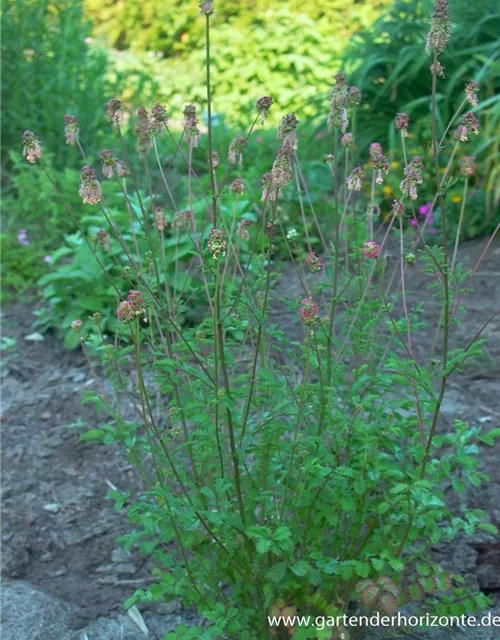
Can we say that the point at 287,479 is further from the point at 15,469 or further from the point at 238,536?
the point at 15,469

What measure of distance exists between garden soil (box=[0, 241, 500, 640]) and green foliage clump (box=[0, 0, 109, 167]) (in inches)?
80.3

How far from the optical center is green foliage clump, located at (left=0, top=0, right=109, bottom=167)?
5367mm

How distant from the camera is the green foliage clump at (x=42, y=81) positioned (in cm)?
537

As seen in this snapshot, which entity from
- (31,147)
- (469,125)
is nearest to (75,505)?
(31,147)

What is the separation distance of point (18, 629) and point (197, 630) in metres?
0.65

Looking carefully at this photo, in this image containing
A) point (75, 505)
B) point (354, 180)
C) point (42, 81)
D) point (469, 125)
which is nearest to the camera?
point (469, 125)

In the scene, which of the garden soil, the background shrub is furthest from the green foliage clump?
the garden soil

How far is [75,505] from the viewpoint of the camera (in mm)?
2740

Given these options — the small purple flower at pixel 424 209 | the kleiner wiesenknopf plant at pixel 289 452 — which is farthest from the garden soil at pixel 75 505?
the small purple flower at pixel 424 209

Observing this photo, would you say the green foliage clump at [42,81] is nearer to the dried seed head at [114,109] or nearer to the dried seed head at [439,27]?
the dried seed head at [114,109]

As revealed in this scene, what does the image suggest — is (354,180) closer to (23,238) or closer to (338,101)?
(338,101)

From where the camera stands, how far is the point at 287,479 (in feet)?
5.88

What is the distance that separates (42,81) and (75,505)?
3629 mm

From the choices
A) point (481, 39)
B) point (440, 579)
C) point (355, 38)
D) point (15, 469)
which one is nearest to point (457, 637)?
point (440, 579)
